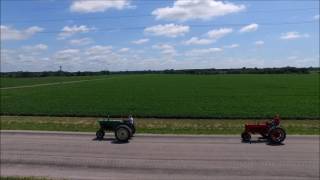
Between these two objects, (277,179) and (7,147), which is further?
(7,147)

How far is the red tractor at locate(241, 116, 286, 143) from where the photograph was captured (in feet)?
54.9

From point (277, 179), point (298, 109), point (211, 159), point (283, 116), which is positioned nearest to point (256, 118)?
point (283, 116)

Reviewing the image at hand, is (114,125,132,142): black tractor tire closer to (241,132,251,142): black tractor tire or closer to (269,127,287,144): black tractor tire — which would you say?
(241,132,251,142): black tractor tire

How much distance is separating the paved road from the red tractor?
0.35 metres

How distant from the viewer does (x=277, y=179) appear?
38.7 ft

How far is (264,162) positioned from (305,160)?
4.22ft

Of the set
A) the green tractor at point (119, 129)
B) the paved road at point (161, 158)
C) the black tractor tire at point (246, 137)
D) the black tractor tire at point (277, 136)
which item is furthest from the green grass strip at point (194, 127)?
the black tractor tire at point (277, 136)

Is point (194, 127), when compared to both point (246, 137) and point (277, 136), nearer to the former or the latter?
point (246, 137)

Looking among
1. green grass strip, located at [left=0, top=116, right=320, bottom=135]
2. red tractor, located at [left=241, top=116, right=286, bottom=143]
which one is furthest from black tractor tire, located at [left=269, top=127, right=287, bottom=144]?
green grass strip, located at [left=0, top=116, right=320, bottom=135]

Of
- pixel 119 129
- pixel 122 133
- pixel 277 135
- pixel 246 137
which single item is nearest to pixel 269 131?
pixel 277 135

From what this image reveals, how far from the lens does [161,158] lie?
46.7 feet

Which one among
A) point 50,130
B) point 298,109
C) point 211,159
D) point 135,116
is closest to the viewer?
point 211,159

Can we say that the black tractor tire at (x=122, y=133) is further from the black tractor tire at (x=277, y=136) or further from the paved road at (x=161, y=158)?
the black tractor tire at (x=277, y=136)

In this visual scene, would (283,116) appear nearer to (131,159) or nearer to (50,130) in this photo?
(50,130)
